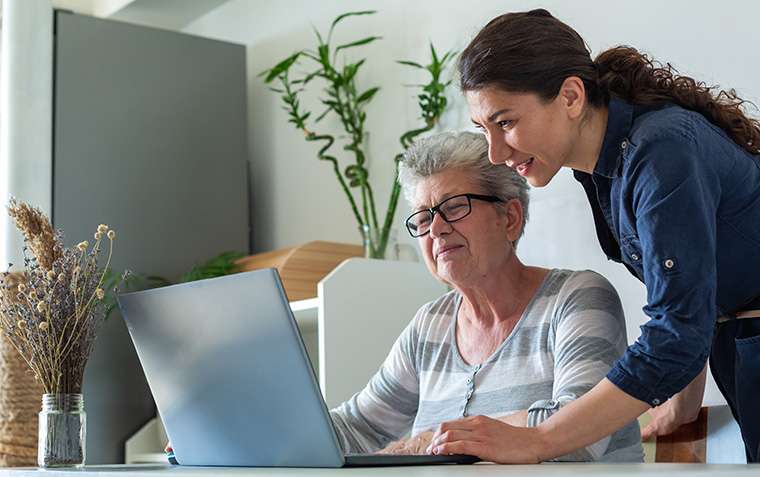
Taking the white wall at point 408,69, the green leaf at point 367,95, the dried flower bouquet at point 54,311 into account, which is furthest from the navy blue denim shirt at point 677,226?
the green leaf at point 367,95

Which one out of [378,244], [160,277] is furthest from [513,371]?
[160,277]

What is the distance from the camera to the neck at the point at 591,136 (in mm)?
1226

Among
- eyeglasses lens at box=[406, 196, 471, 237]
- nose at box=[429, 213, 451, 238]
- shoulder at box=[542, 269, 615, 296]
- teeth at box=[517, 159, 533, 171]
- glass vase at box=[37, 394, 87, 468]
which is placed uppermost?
teeth at box=[517, 159, 533, 171]

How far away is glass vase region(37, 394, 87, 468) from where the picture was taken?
4.03 ft

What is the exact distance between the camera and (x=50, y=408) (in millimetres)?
1259

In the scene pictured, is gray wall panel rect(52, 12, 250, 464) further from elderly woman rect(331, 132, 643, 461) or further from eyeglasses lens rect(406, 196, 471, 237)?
eyeglasses lens rect(406, 196, 471, 237)

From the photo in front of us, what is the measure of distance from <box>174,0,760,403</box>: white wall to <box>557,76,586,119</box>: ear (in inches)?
27.5

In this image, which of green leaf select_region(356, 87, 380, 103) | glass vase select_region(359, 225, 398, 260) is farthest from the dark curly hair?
green leaf select_region(356, 87, 380, 103)

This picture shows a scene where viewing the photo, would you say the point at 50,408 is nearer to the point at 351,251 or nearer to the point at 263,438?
the point at 263,438

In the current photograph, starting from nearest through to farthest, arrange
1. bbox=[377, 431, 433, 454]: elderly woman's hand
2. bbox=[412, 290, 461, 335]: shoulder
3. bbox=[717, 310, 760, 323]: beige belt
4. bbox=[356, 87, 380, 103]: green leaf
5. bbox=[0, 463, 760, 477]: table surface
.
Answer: bbox=[0, 463, 760, 477]: table surface < bbox=[717, 310, 760, 323]: beige belt < bbox=[377, 431, 433, 454]: elderly woman's hand < bbox=[412, 290, 461, 335]: shoulder < bbox=[356, 87, 380, 103]: green leaf

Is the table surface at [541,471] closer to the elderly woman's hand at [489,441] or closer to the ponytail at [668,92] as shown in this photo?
the elderly woman's hand at [489,441]

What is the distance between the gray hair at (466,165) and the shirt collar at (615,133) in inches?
19.1

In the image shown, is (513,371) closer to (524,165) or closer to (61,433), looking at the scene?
(524,165)

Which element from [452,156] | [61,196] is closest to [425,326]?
[452,156]
